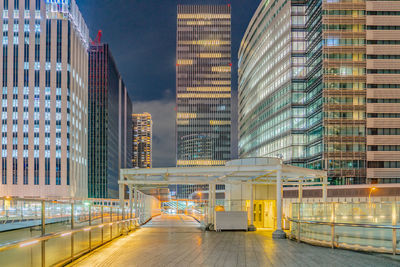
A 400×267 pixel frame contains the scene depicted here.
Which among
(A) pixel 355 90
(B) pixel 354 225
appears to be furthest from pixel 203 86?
(B) pixel 354 225

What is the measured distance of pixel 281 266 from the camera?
1060 cm

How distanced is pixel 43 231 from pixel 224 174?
15.3m

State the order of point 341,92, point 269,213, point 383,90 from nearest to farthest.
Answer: point 269,213 → point 383,90 → point 341,92

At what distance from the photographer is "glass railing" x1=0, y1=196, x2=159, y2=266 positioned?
748 cm

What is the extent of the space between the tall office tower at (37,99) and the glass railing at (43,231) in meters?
87.4

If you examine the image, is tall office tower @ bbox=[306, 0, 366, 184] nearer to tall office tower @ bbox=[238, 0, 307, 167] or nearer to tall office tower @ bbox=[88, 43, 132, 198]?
tall office tower @ bbox=[238, 0, 307, 167]

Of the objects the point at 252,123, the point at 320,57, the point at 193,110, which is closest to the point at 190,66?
the point at 193,110

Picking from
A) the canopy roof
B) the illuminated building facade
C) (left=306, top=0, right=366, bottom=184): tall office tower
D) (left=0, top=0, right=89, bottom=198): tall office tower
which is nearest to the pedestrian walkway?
the canopy roof

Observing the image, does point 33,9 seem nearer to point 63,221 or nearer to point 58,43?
point 58,43

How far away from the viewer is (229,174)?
930 inches

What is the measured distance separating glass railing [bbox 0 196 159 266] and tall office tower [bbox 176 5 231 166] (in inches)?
5855

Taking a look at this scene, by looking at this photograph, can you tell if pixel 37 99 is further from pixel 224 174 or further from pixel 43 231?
pixel 43 231

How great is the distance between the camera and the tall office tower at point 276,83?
82688mm

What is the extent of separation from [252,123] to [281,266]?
335ft
